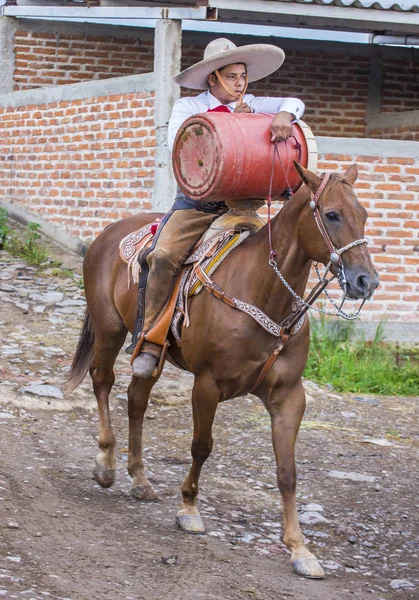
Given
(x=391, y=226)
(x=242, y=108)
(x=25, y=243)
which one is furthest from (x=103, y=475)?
(x=25, y=243)

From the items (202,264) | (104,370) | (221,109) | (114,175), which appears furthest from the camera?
(114,175)

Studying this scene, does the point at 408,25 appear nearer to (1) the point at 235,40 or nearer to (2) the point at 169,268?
(1) the point at 235,40

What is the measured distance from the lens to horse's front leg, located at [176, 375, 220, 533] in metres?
4.93

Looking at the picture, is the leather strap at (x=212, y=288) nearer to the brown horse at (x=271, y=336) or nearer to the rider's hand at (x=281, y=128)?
the brown horse at (x=271, y=336)

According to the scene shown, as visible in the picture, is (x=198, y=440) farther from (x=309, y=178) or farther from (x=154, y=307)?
(x=309, y=178)

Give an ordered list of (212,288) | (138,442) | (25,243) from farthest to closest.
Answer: (25,243), (138,442), (212,288)

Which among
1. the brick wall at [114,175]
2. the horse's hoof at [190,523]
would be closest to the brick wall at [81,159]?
the brick wall at [114,175]

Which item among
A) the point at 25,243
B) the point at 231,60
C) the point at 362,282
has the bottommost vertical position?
the point at 25,243

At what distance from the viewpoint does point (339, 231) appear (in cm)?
430

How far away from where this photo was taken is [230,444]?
23.1 ft

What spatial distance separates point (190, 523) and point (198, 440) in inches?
18.2

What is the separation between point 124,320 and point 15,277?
5046 mm

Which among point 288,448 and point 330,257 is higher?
point 330,257

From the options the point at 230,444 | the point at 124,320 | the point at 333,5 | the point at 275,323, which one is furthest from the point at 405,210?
the point at 275,323
